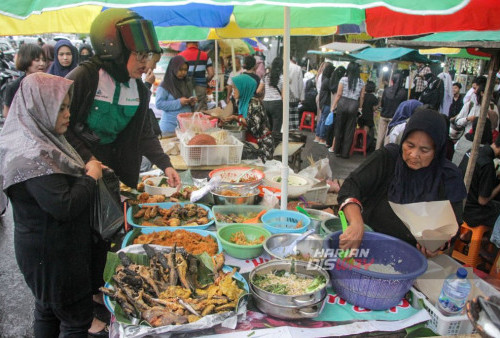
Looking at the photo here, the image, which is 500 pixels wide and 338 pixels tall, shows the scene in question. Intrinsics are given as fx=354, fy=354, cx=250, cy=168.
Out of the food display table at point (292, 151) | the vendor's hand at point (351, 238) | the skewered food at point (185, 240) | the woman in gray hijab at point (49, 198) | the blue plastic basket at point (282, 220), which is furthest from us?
the food display table at point (292, 151)

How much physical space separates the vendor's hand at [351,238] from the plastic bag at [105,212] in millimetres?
1320

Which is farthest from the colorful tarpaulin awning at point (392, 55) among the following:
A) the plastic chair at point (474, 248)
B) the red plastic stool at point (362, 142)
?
the plastic chair at point (474, 248)

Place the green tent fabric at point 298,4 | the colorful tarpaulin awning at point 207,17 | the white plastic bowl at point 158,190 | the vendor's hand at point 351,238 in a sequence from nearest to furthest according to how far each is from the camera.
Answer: the green tent fabric at point 298,4, the vendor's hand at point 351,238, the white plastic bowl at point 158,190, the colorful tarpaulin awning at point 207,17

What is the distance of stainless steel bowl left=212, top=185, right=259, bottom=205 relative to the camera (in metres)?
2.74

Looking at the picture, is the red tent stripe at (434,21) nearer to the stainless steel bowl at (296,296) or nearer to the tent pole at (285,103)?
the tent pole at (285,103)

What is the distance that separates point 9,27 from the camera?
3117mm

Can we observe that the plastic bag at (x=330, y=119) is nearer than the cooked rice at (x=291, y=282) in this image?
No

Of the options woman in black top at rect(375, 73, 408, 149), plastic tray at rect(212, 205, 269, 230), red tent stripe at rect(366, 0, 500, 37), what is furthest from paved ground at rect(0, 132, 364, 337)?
woman in black top at rect(375, 73, 408, 149)

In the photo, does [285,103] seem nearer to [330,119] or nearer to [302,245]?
[302,245]

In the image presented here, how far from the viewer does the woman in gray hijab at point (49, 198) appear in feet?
5.66

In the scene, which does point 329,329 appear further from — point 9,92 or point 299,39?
point 299,39

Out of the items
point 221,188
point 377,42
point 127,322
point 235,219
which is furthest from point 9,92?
point 377,42

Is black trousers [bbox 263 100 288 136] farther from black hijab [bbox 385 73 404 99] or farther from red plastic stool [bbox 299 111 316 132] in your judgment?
red plastic stool [bbox 299 111 316 132]

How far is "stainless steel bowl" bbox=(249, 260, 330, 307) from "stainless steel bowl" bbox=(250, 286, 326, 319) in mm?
13
